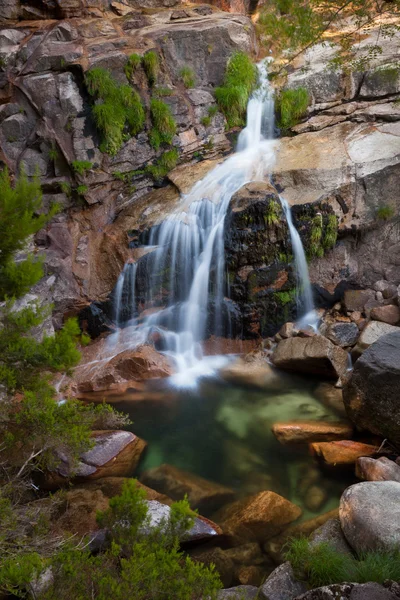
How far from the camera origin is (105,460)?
6316 mm

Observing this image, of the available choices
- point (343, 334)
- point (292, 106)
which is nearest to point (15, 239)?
point (343, 334)

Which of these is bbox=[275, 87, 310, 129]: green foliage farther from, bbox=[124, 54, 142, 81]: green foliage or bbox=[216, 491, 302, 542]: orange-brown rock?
bbox=[216, 491, 302, 542]: orange-brown rock

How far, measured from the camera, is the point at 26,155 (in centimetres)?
1160

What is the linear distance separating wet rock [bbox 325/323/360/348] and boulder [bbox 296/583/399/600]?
633cm

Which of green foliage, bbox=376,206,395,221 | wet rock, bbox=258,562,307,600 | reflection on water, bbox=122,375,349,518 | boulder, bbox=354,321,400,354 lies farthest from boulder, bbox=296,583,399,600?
green foliage, bbox=376,206,395,221

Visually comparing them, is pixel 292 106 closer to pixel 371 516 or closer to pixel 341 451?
pixel 341 451

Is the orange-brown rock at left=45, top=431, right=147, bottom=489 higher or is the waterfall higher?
the waterfall

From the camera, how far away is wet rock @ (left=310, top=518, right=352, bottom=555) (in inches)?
170

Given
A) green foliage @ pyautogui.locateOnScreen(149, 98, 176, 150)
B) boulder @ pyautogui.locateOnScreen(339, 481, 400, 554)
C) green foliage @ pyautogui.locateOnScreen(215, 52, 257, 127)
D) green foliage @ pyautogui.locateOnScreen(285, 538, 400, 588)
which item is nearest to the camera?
green foliage @ pyautogui.locateOnScreen(285, 538, 400, 588)

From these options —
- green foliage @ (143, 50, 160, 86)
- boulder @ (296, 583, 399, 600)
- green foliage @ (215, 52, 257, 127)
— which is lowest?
boulder @ (296, 583, 399, 600)

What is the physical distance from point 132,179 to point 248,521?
9.53m

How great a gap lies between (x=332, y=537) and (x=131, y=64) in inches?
494

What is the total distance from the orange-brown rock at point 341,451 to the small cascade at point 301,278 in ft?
13.4

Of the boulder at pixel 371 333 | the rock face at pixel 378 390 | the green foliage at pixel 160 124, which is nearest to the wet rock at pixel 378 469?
the rock face at pixel 378 390
